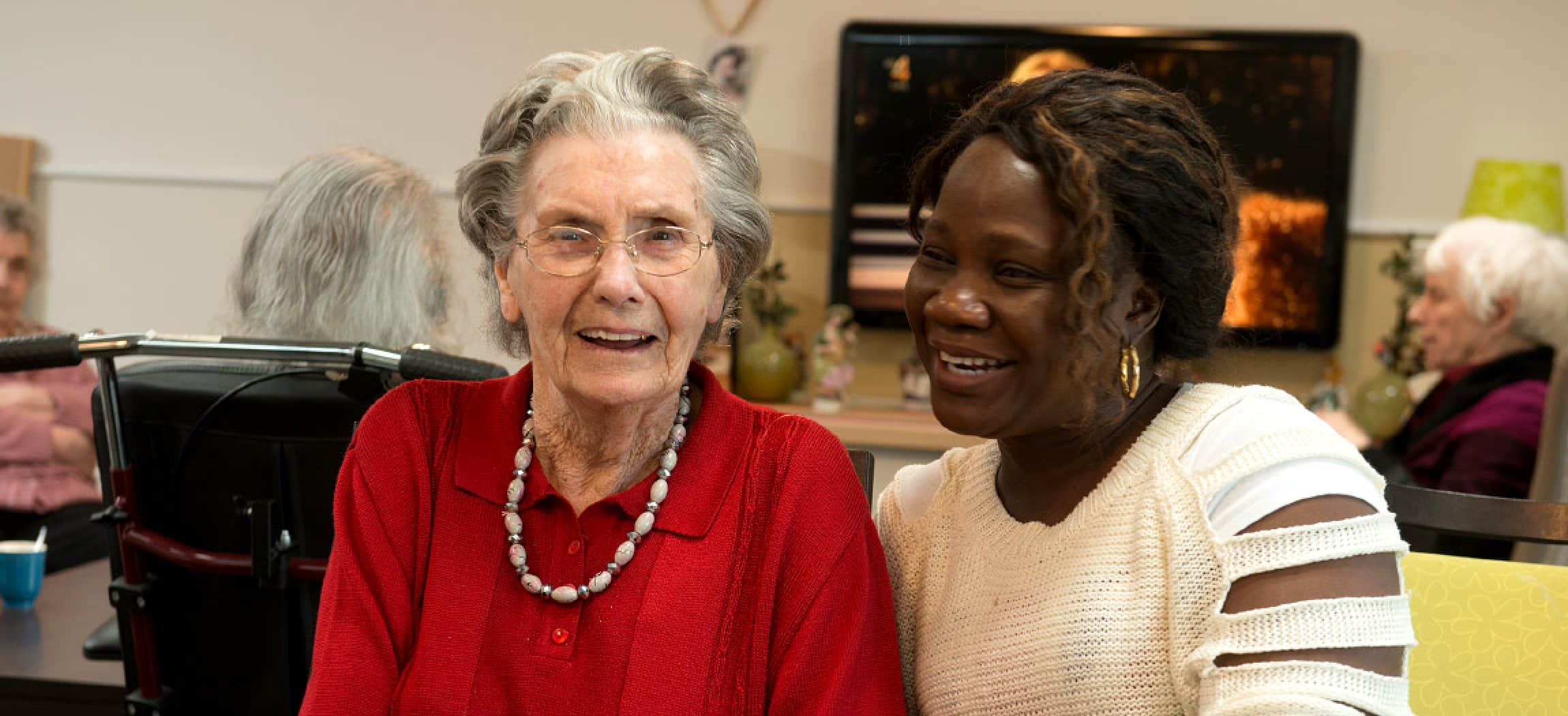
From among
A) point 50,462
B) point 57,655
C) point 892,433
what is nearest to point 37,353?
point 57,655

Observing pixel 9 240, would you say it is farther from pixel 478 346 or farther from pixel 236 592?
pixel 236 592

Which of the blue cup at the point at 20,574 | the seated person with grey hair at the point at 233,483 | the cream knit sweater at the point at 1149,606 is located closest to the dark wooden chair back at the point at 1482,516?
the cream knit sweater at the point at 1149,606

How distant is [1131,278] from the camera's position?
49.3 inches

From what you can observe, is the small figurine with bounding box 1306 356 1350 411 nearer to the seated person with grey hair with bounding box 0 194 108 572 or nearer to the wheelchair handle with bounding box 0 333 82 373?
the seated person with grey hair with bounding box 0 194 108 572

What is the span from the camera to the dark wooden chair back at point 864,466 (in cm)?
156

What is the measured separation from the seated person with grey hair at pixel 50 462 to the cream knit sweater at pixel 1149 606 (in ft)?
8.69

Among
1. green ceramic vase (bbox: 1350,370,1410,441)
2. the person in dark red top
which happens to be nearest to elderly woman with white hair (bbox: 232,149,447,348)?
the person in dark red top

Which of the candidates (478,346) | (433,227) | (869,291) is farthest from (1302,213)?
(433,227)

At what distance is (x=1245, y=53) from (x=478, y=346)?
276 cm

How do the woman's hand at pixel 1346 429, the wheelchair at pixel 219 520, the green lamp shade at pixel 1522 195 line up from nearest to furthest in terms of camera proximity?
the wheelchair at pixel 219 520 → the woman's hand at pixel 1346 429 → the green lamp shade at pixel 1522 195

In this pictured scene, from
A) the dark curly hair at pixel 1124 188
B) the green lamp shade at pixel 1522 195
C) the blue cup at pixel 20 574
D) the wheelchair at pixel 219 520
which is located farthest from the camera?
the green lamp shade at pixel 1522 195

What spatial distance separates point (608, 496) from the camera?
1423 millimetres

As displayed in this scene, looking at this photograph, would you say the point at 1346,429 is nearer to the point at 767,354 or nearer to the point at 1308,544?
the point at 767,354

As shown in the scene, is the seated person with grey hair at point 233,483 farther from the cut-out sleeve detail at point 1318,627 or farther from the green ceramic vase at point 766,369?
the green ceramic vase at point 766,369
